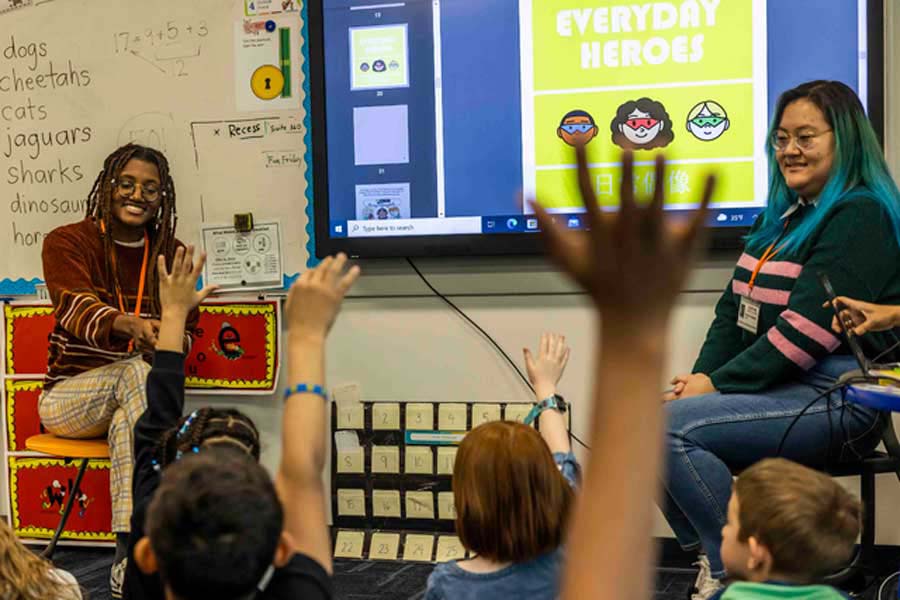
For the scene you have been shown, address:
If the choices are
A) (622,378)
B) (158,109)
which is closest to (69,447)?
(158,109)

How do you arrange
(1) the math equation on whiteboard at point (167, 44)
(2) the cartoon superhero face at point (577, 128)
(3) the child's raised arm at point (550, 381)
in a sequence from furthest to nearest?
(1) the math equation on whiteboard at point (167, 44) → (2) the cartoon superhero face at point (577, 128) → (3) the child's raised arm at point (550, 381)

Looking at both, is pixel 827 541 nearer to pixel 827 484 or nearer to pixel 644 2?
pixel 827 484

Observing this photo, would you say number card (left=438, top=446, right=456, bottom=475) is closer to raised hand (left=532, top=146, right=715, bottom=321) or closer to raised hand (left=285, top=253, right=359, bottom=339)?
raised hand (left=285, top=253, right=359, bottom=339)

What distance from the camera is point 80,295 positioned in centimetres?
302

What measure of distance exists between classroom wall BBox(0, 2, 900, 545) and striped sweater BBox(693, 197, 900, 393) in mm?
656

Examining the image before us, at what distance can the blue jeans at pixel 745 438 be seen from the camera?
223 centimetres

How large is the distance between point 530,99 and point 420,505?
132cm

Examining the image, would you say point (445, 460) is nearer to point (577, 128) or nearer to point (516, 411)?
point (516, 411)

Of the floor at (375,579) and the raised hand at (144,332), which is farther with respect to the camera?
the raised hand at (144,332)

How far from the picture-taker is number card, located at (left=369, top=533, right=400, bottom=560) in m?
3.12

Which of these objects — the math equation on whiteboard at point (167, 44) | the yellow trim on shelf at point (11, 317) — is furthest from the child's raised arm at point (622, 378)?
the yellow trim on shelf at point (11, 317)

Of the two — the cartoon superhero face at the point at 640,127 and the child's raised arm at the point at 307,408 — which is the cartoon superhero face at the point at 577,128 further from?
the child's raised arm at the point at 307,408

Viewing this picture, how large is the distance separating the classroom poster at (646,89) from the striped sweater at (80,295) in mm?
1340

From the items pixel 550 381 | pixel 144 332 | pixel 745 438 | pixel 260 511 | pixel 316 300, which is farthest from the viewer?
pixel 144 332
